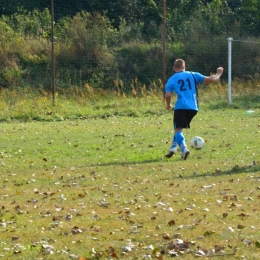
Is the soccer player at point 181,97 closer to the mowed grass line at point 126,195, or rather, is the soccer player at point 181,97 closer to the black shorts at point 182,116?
the black shorts at point 182,116

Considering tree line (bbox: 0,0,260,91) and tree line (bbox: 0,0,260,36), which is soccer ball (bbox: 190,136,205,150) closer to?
tree line (bbox: 0,0,260,91)

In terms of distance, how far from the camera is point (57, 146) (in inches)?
609

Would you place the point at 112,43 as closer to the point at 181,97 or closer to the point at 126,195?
the point at 181,97

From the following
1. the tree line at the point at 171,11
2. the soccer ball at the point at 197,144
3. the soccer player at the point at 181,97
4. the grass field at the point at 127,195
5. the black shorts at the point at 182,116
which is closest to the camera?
the grass field at the point at 127,195

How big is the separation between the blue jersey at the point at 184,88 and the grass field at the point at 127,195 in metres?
1.00

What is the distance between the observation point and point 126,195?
9.66 m

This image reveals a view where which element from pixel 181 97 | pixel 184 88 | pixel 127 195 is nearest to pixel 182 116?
pixel 181 97

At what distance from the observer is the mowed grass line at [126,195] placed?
7.03m

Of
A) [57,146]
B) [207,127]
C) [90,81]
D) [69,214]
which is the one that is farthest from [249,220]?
[90,81]

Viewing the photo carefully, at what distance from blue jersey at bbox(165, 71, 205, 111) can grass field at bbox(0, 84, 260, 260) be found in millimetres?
1002

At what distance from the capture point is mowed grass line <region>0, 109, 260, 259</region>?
703cm

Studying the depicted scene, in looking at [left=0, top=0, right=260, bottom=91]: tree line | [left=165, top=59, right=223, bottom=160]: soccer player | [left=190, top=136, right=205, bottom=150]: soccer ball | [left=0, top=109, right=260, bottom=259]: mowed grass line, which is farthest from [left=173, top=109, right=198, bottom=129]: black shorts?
[left=0, top=0, right=260, bottom=91]: tree line

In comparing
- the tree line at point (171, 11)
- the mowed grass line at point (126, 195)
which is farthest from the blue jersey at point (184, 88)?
the tree line at point (171, 11)

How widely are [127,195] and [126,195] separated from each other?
0.5 inches
